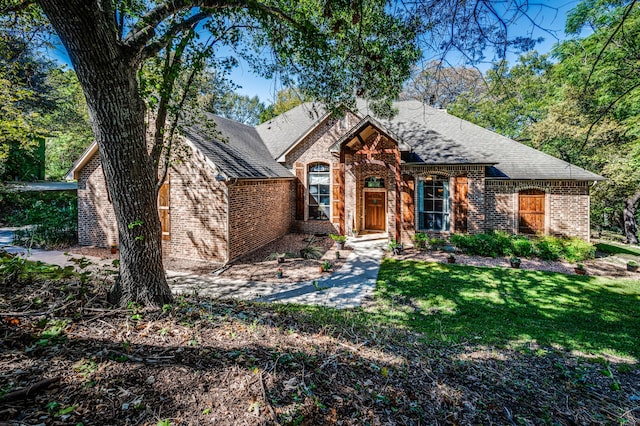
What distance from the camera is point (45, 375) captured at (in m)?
2.21

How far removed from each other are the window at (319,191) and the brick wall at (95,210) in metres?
8.70

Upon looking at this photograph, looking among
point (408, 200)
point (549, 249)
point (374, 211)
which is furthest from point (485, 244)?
point (374, 211)

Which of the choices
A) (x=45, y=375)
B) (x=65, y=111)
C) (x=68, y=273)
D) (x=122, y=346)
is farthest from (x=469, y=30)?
(x=65, y=111)

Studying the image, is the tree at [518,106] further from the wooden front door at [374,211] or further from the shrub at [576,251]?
the shrub at [576,251]

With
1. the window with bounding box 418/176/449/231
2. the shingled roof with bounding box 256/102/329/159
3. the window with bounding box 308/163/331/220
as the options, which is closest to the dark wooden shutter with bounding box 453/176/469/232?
the window with bounding box 418/176/449/231

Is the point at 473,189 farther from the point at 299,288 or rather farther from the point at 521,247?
the point at 299,288

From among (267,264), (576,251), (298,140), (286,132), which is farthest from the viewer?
(286,132)

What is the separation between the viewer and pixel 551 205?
12227mm

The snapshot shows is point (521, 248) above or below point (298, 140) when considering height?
below

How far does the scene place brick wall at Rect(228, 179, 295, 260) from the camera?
1005cm

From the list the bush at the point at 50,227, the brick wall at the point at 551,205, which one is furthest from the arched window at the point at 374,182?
the bush at the point at 50,227

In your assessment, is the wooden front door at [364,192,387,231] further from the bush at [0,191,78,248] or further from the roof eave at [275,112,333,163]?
the bush at [0,191,78,248]

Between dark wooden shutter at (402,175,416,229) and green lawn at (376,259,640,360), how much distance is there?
3709mm

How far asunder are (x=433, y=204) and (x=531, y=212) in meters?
4.05
